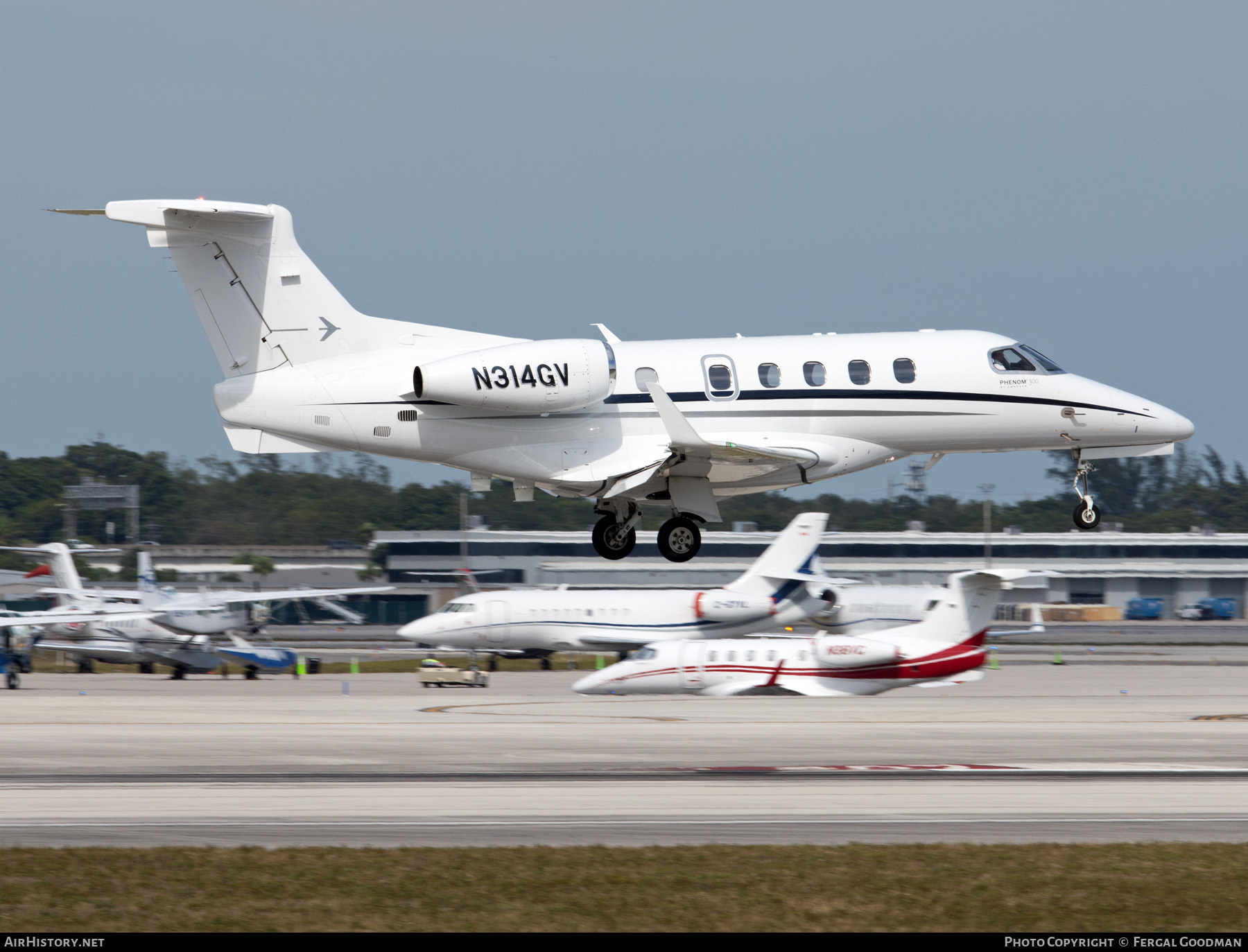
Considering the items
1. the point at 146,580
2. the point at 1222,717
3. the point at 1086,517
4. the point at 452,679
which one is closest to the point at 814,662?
the point at 1222,717

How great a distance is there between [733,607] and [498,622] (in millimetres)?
10138

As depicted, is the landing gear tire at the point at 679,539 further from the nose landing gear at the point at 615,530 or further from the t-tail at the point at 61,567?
the t-tail at the point at 61,567

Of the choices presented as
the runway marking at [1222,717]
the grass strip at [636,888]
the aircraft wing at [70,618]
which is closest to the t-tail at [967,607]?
the runway marking at [1222,717]

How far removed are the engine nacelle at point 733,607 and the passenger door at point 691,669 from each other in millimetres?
9435

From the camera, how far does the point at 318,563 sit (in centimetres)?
10619

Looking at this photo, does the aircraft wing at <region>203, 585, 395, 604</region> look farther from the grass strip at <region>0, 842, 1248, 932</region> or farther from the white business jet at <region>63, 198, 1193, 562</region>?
the grass strip at <region>0, 842, 1248, 932</region>

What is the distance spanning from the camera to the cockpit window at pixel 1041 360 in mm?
23703

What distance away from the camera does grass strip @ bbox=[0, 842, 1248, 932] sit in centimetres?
1430

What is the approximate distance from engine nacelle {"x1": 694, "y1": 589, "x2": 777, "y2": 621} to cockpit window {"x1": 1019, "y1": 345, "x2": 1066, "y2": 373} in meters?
29.8

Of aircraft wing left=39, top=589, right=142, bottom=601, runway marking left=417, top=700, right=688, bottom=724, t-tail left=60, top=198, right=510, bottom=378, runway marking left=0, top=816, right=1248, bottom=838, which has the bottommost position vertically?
runway marking left=417, top=700, right=688, bottom=724

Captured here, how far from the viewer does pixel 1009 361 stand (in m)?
23.5

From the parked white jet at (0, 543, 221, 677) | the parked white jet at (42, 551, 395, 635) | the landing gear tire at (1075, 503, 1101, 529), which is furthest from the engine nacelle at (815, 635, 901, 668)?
the parked white jet at (0, 543, 221, 677)
